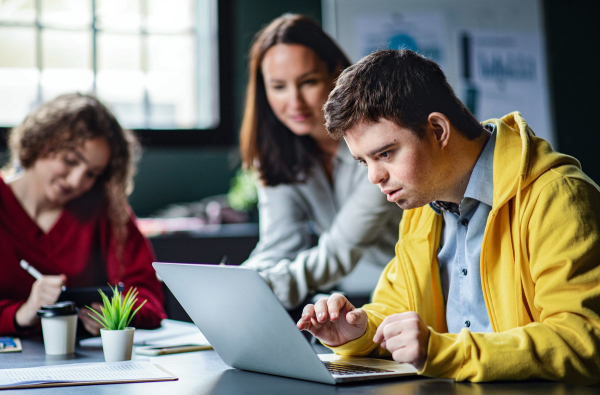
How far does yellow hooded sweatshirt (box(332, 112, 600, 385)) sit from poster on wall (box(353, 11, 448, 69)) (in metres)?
2.27

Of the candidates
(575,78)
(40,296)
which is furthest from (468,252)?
(575,78)

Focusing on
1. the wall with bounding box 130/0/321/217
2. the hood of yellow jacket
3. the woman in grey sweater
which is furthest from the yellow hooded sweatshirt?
the wall with bounding box 130/0/321/217

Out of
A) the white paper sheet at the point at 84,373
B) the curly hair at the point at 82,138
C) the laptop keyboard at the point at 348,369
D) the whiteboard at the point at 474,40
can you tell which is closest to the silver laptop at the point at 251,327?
the laptop keyboard at the point at 348,369

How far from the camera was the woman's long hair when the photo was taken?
6.52 feet

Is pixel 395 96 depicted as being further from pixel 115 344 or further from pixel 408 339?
pixel 115 344

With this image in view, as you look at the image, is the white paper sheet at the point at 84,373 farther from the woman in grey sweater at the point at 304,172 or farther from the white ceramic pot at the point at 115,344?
the woman in grey sweater at the point at 304,172

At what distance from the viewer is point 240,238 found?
132 inches

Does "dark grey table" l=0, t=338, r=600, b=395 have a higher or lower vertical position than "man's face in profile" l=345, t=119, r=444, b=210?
lower

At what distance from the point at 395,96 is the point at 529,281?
0.39 metres

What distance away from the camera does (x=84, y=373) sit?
104 cm

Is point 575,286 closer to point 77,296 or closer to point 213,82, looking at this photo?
point 77,296

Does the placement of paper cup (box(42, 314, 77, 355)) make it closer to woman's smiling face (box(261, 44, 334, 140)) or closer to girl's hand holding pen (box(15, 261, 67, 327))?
girl's hand holding pen (box(15, 261, 67, 327))

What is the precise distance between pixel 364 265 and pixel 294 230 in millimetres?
1400

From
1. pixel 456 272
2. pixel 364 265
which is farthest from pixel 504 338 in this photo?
pixel 364 265
